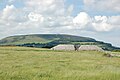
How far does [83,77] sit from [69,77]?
1106 mm

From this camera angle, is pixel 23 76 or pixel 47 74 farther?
pixel 47 74

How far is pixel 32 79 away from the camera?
20.9 meters

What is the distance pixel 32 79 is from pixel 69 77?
3.22 metres

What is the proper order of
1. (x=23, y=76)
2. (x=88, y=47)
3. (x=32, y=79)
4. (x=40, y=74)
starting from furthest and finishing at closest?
(x=88, y=47) → (x=40, y=74) → (x=23, y=76) → (x=32, y=79)

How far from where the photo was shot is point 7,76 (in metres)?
21.7

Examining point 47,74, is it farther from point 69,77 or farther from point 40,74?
point 69,77

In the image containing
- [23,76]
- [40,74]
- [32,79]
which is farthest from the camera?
[40,74]

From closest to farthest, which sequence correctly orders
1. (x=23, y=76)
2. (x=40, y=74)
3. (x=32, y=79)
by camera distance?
(x=32, y=79) → (x=23, y=76) → (x=40, y=74)

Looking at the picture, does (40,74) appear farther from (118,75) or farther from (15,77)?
(118,75)

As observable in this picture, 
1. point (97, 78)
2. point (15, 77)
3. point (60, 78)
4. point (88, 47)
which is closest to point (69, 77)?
point (60, 78)

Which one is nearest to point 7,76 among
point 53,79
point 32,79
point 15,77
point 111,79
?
point 15,77

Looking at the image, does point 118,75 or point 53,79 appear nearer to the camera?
point 53,79

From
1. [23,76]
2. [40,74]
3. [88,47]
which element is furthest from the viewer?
[88,47]

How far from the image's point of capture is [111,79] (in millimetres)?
22719
